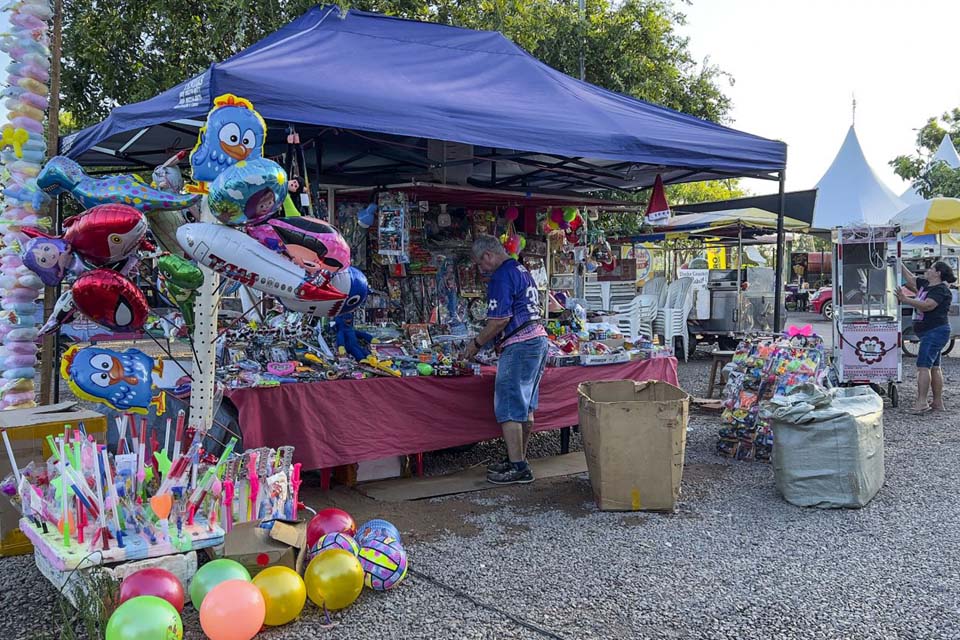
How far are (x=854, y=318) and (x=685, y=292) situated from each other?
3668 millimetres

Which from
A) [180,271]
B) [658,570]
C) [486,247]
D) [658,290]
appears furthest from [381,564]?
[658,290]

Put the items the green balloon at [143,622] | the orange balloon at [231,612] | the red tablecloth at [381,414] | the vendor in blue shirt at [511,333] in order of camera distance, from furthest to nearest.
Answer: the vendor in blue shirt at [511,333] < the red tablecloth at [381,414] < the orange balloon at [231,612] < the green balloon at [143,622]

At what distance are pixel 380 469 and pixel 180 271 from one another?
2471 mm

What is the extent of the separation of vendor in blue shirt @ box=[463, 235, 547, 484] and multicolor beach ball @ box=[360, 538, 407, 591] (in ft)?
5.98

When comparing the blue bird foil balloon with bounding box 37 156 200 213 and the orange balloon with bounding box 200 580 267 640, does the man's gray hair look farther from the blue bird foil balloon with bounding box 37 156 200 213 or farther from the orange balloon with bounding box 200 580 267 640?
the orange balloon with bounding box 200 580 267 640

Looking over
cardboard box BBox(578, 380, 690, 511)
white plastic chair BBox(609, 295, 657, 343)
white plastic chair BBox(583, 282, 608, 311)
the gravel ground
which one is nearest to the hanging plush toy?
the gravel ground

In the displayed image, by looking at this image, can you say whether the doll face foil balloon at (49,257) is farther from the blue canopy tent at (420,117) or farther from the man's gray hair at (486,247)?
the man's gray hair at (486,247)

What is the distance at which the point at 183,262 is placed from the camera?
367 cm

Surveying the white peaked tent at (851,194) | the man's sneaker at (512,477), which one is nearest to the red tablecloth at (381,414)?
the man's sneaker at (512,477)

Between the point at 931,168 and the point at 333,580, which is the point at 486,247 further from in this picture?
the point at 931,168

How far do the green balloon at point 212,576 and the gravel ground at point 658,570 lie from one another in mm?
168

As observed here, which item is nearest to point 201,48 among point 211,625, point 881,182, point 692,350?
point 211,625

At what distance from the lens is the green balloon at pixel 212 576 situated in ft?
10.3

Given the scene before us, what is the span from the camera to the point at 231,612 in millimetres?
2953
